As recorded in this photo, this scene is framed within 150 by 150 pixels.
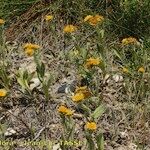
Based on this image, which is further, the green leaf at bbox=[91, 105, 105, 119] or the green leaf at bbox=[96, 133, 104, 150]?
the green leaf at bbox=[91, 105, 105, 119]

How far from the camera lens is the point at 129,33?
3.25 m

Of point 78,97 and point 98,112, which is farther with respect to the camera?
point 98,112

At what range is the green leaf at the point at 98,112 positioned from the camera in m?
2.49

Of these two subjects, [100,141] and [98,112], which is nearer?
[100,141]

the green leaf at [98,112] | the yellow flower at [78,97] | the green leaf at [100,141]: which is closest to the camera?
the green leaf at [100,141]

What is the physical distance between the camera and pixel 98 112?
2.51m

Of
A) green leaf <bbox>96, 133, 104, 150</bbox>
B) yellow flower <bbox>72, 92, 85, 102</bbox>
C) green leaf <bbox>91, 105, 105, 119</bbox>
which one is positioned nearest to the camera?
green leaf <bbox>96, 133, 104, 150</bbox>

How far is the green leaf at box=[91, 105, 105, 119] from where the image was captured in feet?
8.18

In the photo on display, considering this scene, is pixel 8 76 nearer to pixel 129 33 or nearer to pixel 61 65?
pixel 61 65

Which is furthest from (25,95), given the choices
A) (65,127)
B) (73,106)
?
(65,127)

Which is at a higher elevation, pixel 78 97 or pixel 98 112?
pixel 78 97

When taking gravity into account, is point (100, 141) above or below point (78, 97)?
below

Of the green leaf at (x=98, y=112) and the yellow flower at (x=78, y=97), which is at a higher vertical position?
the yellow flower at (x=78, y=97)

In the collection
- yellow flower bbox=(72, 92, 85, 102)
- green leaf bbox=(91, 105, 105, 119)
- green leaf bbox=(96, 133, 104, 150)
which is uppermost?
yellow flower bbox=(72, 92, 85, 102)
